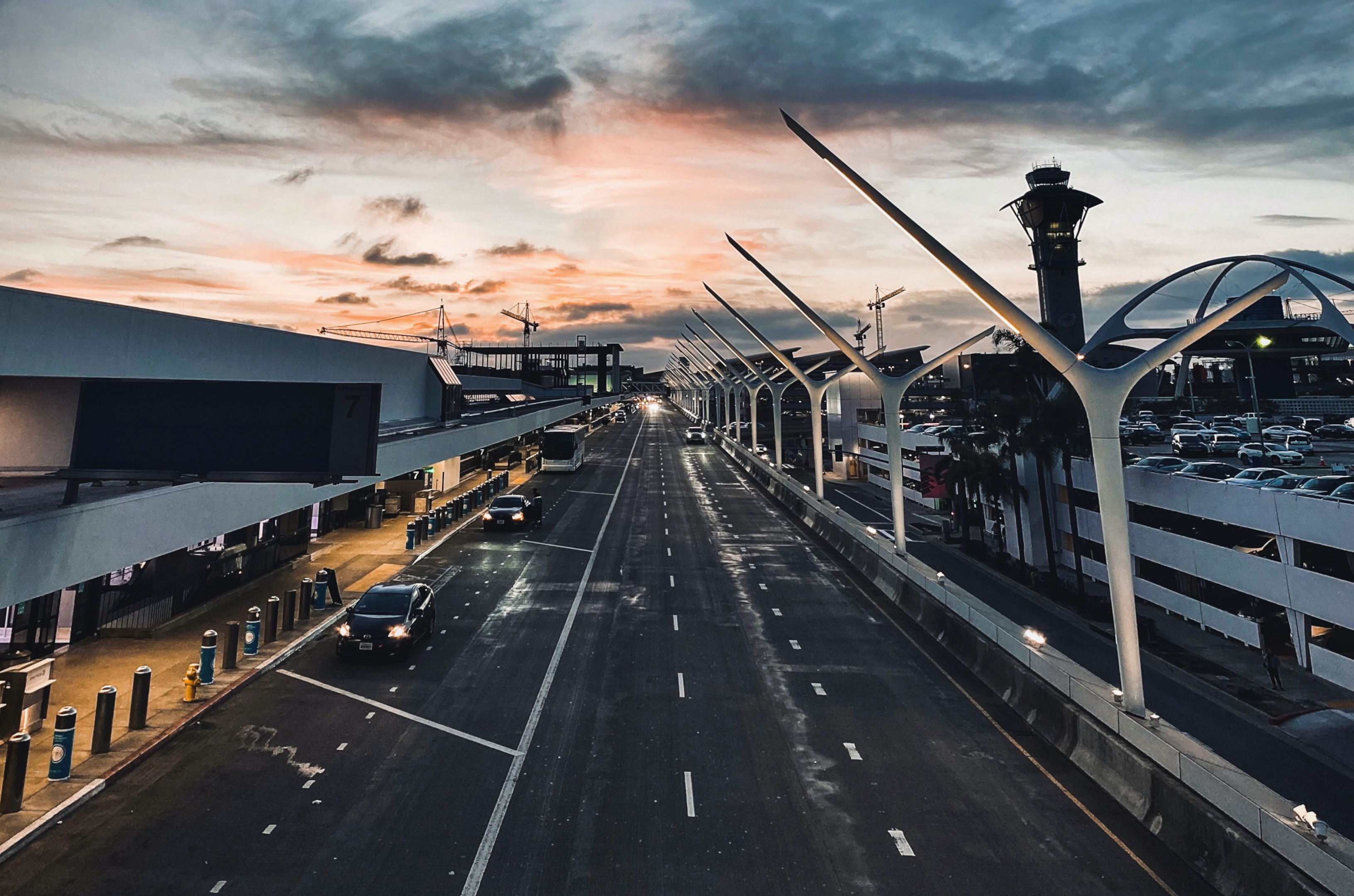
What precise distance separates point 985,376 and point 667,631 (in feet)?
77.2

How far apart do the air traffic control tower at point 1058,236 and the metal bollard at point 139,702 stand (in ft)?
467

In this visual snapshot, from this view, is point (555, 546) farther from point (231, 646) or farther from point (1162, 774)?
point (1162, 774)

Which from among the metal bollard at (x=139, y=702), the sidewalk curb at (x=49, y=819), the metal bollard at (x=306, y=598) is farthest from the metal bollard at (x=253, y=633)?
the sidewalk curb at (x=49, y=819)

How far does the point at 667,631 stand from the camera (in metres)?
20.3

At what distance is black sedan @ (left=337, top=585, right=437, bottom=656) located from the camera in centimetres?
1738

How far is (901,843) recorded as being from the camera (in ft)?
33.1

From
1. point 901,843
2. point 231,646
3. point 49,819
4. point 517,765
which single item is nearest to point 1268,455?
point 901,843

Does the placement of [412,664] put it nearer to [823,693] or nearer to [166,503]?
[166,503]

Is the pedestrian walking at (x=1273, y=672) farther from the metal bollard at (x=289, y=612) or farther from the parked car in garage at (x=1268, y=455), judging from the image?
the metal bollard at (x=289, y=612)

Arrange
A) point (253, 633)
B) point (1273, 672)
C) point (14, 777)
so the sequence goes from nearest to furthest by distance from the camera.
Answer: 1. point (14, 777)
2. point (253, 633)
3. point (1273, 672)

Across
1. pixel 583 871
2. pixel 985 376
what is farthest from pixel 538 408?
pixel 583 871

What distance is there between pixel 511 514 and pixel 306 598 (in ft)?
51.4

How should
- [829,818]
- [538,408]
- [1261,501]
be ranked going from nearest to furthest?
[829,818]
[1261,501]
[538,408]

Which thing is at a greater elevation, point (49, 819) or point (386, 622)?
point (386, 622)
